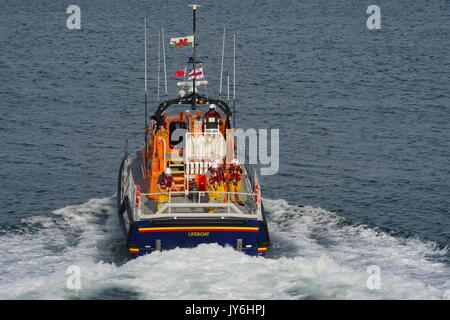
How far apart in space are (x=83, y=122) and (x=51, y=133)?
2.74m

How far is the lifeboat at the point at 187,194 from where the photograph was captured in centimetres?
2456

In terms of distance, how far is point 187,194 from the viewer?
2698 centimetres

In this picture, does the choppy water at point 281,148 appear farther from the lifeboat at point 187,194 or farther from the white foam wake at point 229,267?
the lifeboat at point 187,194

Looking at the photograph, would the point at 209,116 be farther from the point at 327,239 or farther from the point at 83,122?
the point at 83,122

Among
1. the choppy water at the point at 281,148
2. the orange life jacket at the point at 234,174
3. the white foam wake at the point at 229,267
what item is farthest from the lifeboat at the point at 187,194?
the choppy water at the point at 281,148

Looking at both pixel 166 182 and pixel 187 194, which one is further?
pixel 187 194

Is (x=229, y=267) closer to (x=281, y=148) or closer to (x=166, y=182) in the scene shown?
(x=166, y=182)

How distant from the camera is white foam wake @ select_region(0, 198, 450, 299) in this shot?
2250 centimetres

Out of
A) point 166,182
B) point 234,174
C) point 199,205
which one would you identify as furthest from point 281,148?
point 199,205

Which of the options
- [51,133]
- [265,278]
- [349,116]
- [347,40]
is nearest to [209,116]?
[265,278]

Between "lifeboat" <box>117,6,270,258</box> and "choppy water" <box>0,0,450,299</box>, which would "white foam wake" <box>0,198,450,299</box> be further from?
"lifeboat" <box>117,6,270,258</box>

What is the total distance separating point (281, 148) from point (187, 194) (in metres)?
16.2

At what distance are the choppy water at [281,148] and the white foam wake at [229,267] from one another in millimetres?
66
